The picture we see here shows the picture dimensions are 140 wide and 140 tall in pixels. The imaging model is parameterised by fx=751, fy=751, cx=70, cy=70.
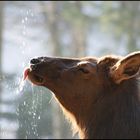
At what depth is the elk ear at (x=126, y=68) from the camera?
19.2ft

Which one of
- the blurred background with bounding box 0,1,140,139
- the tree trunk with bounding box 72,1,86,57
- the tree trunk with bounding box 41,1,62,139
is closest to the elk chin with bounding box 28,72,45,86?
the blurred background with bounding box 0,1,140,139

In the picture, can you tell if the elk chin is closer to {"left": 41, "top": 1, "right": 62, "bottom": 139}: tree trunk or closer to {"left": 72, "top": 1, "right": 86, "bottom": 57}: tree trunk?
{"left": 41, "top": 1, "right": 62, "bottom": 139}: tree trunk

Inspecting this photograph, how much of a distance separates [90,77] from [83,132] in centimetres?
48

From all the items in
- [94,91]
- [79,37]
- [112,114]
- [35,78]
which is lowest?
[112,114]

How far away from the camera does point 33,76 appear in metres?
6.14

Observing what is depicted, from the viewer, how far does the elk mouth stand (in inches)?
241

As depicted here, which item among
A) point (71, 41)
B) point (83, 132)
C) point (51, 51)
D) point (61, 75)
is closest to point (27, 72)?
point (61, 75)

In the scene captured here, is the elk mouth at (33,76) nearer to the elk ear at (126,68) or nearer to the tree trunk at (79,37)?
the elk ear at (126,68)

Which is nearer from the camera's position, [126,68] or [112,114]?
[126,68]

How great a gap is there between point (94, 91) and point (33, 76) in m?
0.53

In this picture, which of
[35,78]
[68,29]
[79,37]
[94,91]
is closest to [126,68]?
[94,91]

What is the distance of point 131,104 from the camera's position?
6156mm

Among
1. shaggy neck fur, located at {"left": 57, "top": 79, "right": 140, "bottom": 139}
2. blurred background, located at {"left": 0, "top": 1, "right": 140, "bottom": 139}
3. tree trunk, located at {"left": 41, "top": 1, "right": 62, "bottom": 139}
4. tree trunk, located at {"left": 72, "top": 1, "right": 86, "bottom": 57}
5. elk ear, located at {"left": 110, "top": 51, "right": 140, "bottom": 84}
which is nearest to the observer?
elk ear, located at {"left": 110, "top": 51, "right": 140, "bottom": 84}

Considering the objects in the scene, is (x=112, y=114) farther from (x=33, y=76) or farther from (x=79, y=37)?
(x=79, y=37)
